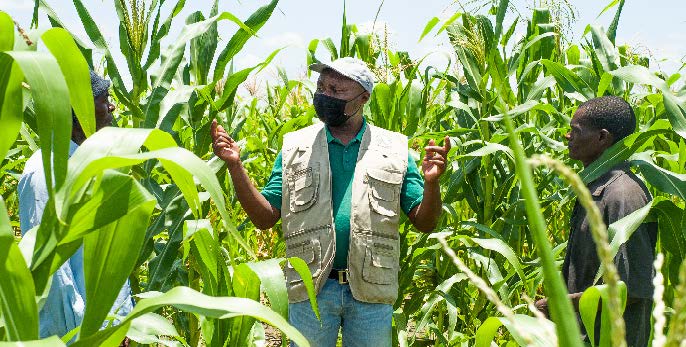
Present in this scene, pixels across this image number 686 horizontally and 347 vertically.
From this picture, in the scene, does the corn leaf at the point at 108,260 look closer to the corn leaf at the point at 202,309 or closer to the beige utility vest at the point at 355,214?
the corn leaf at the point at 202,309

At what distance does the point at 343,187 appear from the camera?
2.56 metres

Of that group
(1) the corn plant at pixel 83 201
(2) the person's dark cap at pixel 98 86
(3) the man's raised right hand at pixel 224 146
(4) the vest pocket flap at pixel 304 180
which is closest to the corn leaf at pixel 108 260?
(1) the corn plant at pixel 83 201

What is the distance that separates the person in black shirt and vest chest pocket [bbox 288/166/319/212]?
Result: 2.56 ft

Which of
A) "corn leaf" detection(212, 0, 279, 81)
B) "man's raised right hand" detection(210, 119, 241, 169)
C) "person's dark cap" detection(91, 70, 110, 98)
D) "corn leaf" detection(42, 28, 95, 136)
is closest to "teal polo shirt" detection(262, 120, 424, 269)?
"man's raised right hand" detection(210, 119, 241, 169)

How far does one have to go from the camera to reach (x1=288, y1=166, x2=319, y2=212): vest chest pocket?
8.31 feet

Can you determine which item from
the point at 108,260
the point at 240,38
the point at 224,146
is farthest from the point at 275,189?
the point at 108,260

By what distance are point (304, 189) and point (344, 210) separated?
0.48ft

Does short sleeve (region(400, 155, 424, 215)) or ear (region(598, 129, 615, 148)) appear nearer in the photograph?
ear (region(598, 129, 615, 148))

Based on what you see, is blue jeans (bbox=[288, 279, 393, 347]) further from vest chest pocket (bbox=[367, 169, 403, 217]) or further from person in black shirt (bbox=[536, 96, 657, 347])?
person in black shirt (bbox=[536, 96, 657, 347])

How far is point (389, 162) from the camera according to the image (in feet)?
8.44

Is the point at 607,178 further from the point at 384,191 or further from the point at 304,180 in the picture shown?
the point at 304,180

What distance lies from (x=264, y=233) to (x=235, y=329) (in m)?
3.23

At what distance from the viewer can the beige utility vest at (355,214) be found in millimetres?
2504

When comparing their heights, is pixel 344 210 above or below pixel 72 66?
below
